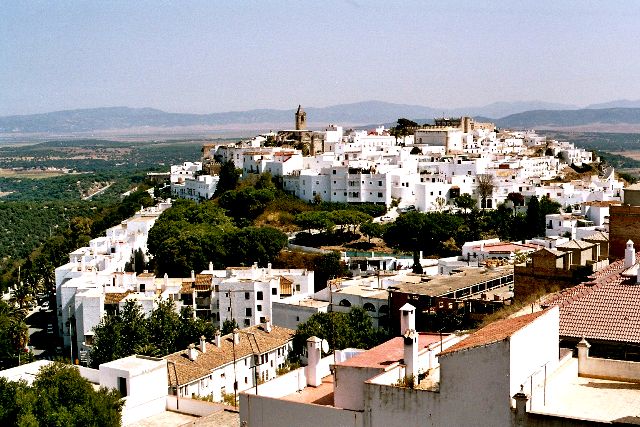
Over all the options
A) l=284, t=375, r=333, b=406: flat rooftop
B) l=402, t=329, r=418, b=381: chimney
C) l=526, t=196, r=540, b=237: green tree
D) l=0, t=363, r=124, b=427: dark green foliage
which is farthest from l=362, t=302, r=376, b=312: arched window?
l=402, t=329, r=418, b=381: chimney

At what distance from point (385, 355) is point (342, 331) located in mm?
16003

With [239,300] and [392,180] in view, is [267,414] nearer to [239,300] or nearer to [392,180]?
[239,300]

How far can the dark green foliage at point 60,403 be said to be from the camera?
1770cm

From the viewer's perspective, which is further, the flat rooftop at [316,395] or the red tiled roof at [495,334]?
the flat rooftop at [316,395]

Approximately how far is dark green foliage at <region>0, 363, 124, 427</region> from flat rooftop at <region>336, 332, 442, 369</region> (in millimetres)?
8311

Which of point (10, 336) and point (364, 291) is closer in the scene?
point (364, 291)

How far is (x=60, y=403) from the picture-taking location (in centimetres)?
1839

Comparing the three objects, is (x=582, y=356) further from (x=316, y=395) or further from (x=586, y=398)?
(x=316, y=395)

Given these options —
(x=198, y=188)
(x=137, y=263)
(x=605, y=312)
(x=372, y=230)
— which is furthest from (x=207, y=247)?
(x=605, y=312)

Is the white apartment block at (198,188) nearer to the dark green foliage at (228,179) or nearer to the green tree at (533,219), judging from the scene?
the dark green foliage at (228,179)

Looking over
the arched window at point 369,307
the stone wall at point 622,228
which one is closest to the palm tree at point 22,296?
the arched window at point 369,307

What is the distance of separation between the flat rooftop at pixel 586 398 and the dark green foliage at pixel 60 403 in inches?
428

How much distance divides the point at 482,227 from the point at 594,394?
121ft

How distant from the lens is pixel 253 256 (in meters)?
44.0
